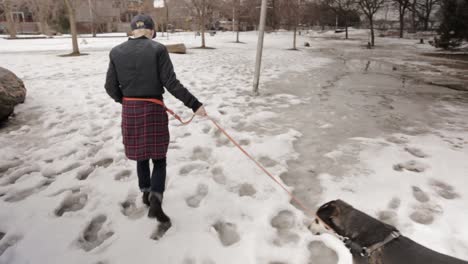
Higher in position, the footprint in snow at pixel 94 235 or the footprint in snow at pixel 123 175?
the footprint in snow at pixel 123 175

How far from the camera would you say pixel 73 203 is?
2959mm

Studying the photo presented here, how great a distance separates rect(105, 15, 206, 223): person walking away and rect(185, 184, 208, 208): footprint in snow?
40 cm

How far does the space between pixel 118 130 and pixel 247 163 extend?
2485mm

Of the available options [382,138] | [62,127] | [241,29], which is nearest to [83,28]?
[241,29]

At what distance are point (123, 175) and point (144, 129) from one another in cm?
138

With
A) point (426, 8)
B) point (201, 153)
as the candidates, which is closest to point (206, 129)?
point (201, 153)

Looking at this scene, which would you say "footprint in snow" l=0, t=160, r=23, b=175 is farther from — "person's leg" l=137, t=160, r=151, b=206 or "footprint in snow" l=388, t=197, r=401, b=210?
"footprint in snow" l=388, t=197, r=401, b=210

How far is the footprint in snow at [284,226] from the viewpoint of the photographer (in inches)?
98.0

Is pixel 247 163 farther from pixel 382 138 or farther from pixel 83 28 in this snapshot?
pixel 83 28

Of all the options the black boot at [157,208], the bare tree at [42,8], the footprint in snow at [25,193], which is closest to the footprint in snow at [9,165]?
the footprint in snow at [25,193]

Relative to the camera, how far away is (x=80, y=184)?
10.8 ft

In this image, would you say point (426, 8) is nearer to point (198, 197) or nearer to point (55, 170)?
point (198, 197)

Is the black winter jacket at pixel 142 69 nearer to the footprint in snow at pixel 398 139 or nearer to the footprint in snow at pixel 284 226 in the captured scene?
the footprint in snow at pixel 284 226

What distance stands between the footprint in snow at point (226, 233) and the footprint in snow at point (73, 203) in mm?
1456
